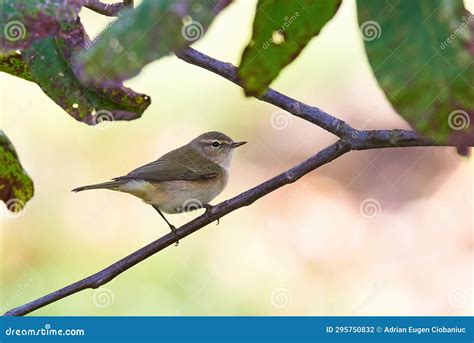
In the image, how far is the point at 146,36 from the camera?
21.2 inches

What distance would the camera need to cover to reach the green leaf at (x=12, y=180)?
1.10 meters

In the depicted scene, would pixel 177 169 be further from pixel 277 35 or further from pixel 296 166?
pixel 277 35

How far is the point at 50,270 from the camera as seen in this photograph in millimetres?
2436

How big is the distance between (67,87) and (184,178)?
6.19 ft

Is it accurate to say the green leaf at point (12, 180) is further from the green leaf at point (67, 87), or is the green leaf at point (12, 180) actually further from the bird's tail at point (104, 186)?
the bird's tail at point (104, 186)

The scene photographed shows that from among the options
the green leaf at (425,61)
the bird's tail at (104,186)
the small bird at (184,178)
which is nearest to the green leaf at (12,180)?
the green leaf at (425,61)

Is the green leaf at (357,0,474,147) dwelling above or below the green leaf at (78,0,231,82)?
above

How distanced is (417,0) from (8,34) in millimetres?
395

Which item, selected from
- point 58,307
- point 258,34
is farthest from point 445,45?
point 58,307

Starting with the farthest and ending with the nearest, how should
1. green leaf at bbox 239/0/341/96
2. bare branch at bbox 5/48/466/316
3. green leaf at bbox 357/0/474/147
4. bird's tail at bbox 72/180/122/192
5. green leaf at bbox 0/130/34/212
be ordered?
bird's tail at bbox 72/180/122/192 < green leaf at bbox 0/130/34/212 < bare branch at bbox 5/48/466/316 < green leaf at bbox 239/0/341/96 < green leaf at bbox 357/0/474/147

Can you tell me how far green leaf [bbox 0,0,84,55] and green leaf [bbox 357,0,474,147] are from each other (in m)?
0.27

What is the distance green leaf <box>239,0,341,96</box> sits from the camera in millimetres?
670

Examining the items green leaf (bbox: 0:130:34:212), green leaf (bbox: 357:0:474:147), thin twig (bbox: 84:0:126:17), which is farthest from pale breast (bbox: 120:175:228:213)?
green leaf (bbox: 357:0:474:147)

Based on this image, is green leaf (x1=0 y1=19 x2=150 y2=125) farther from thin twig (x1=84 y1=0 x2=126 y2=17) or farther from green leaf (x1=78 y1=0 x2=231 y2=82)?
green leaf (x1=78 y1=0 x2=231 y2=82)
